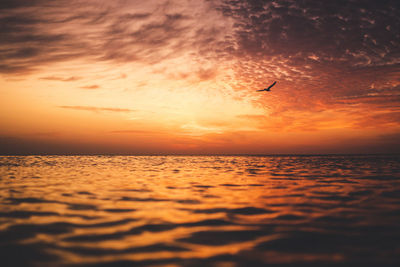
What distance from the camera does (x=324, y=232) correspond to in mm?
5602

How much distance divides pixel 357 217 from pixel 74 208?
7.94 metres

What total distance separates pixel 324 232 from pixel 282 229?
862 millimetres

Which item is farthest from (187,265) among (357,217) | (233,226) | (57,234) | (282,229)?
(357,217)

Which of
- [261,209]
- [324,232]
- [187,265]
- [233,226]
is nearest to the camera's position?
[187,265]

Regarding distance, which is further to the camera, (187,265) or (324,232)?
(324,232)

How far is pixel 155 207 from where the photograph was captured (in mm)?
8023

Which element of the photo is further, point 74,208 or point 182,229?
point 74,208

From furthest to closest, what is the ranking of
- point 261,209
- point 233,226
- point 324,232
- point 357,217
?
point 261,209
point 357,217
point 233,226
point 324,232

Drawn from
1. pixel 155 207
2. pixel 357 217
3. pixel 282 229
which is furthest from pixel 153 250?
pixel 357 217

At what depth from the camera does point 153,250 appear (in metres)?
4.57

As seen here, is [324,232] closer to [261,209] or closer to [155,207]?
[261,209]

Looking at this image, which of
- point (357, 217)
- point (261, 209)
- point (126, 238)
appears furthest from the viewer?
point (261, 209)

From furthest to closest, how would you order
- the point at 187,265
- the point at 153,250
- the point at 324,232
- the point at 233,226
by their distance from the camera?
the point at 233,226, the point at 324,232, the point at 153,250, the point at 187,265

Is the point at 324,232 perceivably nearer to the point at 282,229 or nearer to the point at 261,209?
the point at 282,229
